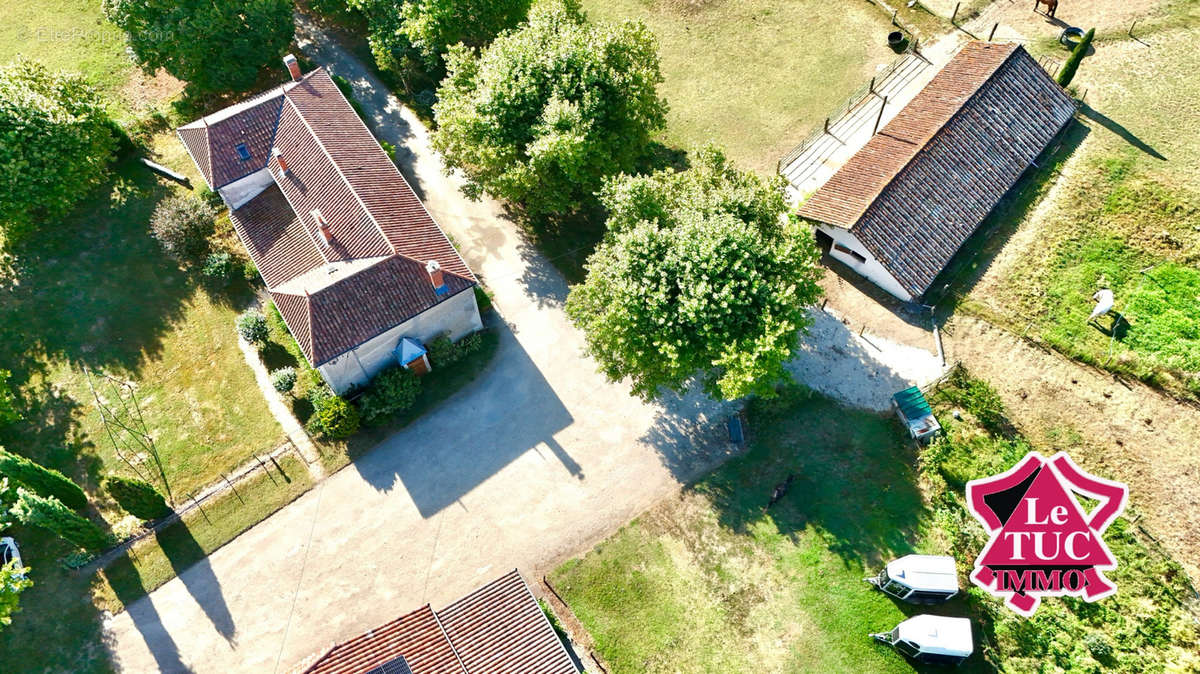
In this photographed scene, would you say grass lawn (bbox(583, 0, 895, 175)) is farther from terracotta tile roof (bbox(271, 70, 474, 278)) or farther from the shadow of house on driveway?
the shadow of house on driveway

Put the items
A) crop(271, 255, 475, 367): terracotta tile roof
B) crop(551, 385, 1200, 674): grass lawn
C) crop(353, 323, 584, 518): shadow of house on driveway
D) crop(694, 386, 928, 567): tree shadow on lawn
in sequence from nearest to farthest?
crop(551, 385, 1200, 674): grass lawn
crop(694, 386, 928, 567): tree shadow on lawn
crop(271, 255, 475, 367): terracotta tile roof
crop(353, 323, 584, 518): shadow of house on driveway

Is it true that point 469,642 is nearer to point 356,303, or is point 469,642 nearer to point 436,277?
point 356,303

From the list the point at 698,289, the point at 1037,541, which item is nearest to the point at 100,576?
the point at 698,289

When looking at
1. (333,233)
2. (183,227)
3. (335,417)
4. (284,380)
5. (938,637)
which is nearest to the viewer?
(938,637)

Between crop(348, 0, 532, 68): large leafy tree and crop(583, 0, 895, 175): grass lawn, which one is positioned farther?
crop(583, 0, 895, 175): grass lawn

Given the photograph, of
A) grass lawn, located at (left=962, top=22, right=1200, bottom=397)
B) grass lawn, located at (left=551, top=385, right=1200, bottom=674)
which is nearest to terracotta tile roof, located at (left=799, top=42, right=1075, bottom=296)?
grass lawn, located at (left=962, top=22, right=1200, bottom=397)

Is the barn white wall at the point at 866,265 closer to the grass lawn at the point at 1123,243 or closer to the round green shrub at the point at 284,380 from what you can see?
the grass lawn at the point at 1123,243

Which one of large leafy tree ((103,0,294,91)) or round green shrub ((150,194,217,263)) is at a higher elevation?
large leafy tree ((103,0,294,91))

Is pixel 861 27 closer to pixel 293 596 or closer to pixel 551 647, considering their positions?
pixel 551 647
